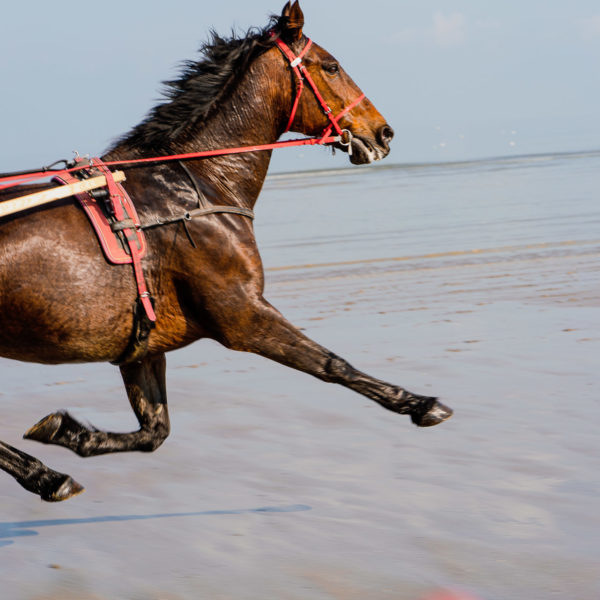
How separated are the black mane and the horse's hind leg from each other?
65.5 inches

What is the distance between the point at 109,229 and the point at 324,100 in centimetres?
137

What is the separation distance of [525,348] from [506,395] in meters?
1.59

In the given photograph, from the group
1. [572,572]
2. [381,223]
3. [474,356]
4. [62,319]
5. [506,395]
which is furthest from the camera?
[381,223]

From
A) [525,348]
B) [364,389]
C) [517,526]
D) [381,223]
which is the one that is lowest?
[381,223]

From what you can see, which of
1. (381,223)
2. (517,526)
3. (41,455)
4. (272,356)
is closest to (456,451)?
(517,526)

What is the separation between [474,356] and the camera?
29.6ft

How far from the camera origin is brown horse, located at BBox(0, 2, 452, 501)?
4.84 metres

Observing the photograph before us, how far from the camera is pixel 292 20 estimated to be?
5.39 metres

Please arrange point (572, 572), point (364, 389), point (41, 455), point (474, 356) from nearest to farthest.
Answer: point (572, 572) < point (364, 389) < point (41, 455) < point (474, 356)

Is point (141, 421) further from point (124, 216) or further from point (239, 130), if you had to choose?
point (239, 130)

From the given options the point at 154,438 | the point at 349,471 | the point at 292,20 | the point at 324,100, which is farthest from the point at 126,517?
the point at 292,20

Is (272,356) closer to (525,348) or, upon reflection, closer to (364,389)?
(364,389)

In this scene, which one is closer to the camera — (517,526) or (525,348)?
(517,526)

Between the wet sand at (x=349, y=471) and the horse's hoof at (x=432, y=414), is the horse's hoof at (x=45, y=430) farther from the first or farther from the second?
the horse's hoof at (x=432, y=414)
